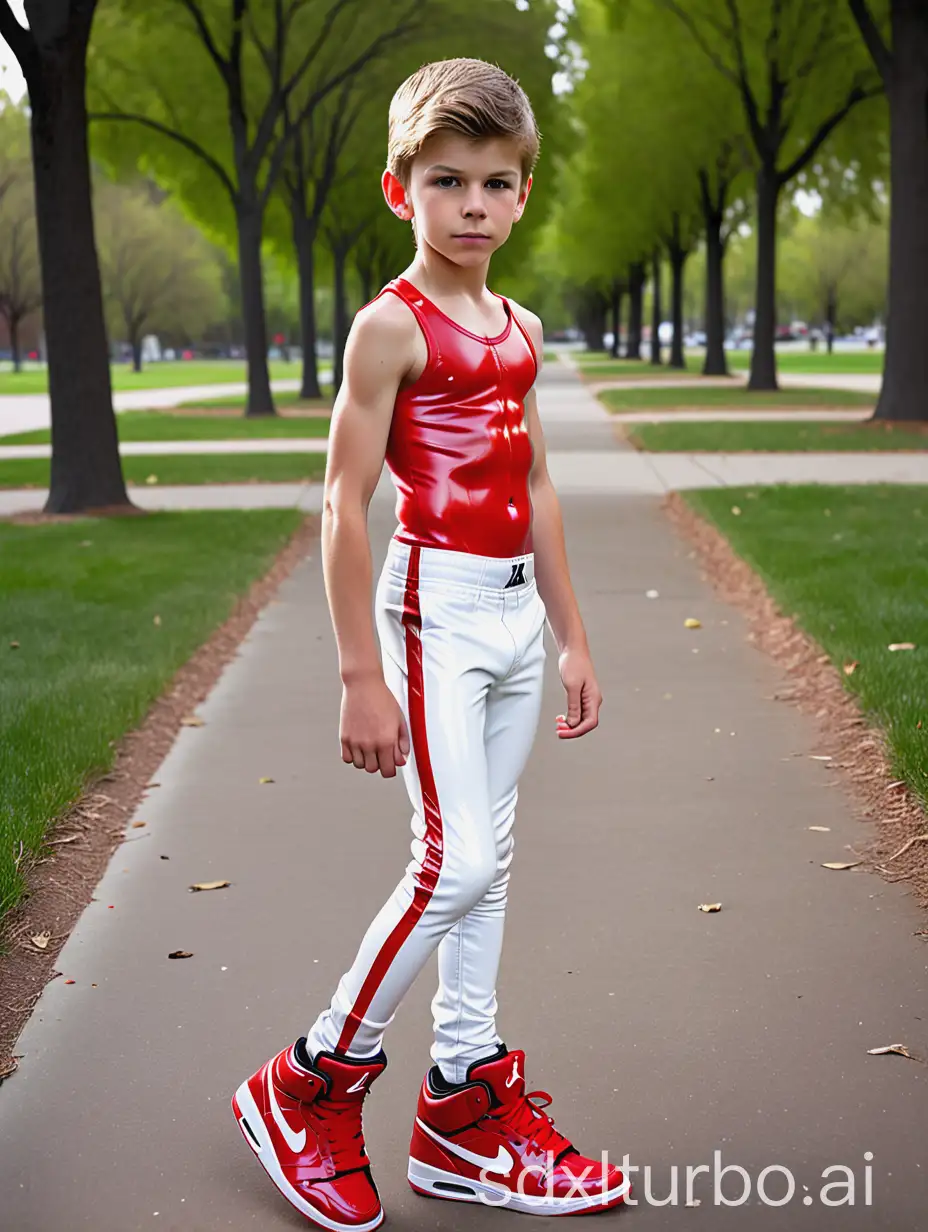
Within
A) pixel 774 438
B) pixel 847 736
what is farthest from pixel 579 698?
pixel 774 438

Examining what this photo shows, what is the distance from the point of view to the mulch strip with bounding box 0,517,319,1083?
3672mm

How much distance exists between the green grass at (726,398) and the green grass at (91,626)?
1661cm

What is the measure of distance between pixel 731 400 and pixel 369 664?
89.8ft

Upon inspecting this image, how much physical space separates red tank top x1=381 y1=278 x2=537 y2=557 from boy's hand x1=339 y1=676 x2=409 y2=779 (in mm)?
303

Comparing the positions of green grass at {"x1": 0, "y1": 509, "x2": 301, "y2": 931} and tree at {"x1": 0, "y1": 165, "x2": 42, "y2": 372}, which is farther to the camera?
tree at {"x1": 0, "y1": 165, "x2": 42, "y2": 372}

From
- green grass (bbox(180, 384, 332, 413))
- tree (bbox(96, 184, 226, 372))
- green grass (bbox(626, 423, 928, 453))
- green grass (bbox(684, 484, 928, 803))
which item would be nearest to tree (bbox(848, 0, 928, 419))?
green grass (bbox(626, 423, 928, 453))

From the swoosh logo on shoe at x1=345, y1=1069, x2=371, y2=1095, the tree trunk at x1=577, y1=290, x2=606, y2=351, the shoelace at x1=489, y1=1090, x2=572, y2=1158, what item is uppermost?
the tree trunk at x1=577, y1=290, x2=606, y2=351

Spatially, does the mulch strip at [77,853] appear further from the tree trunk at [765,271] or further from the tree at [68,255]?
the tree trunk at [765,271]

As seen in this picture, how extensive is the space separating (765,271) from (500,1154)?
29.7 metres

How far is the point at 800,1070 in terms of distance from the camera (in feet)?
10.4

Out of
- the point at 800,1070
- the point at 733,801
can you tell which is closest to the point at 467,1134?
the point at 800,1070

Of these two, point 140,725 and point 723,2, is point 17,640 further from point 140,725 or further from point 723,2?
point 723,2

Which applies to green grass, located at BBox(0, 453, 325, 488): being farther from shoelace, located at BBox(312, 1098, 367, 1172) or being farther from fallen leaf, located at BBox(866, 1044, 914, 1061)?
shoelace, located at BBox(312, 1098, 367, 1172)

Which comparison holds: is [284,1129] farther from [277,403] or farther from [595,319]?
[595,319]
